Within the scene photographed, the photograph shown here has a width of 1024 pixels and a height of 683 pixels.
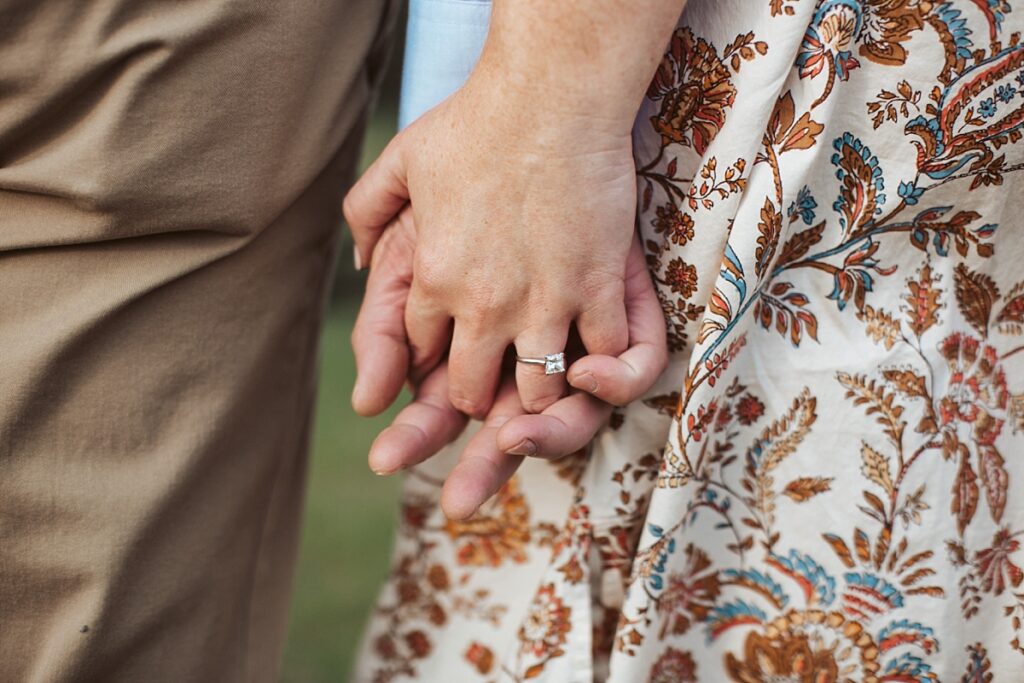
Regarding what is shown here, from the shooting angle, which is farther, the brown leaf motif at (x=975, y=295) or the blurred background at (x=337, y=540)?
the blurred background at (x=337, y=540)

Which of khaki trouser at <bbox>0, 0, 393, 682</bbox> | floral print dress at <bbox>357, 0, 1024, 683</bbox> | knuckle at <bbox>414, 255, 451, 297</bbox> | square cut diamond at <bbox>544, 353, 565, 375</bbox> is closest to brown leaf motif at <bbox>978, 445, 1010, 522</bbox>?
floral print dress at <bbox>357, 0, 1024, 683</bbox>

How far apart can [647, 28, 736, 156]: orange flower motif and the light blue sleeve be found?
158 millimetres

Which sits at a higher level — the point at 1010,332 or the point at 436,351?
the point at 1010,332

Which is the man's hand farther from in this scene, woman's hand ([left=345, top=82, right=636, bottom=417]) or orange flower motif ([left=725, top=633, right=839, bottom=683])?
orange flower motif ([left=725, top=633, right=839, bottom=683])

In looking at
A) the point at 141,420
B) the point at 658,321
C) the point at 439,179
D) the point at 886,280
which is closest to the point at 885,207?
the point at 886,280

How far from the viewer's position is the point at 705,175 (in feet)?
2.24

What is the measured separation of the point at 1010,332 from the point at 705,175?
0.91ft

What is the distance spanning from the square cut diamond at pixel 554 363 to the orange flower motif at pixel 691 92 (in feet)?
0.63

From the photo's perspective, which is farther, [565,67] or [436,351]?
[436,351]

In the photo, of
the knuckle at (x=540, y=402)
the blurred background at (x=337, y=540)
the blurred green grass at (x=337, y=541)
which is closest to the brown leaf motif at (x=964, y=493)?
the knuckle at (x=540, y=402)

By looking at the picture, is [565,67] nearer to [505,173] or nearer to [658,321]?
[505,173]

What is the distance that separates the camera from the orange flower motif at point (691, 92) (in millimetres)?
677

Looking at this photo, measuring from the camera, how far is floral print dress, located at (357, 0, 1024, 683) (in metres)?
0.65

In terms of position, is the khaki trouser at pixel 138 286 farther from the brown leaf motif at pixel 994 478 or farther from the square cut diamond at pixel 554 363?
the brown leaf motif at pixel 994 478
